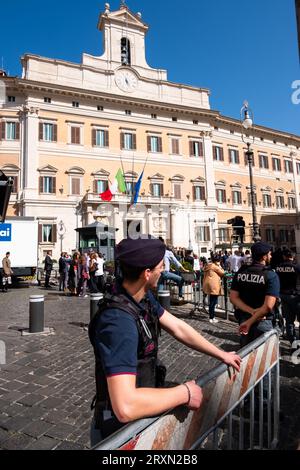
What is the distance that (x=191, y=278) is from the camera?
30.1ft

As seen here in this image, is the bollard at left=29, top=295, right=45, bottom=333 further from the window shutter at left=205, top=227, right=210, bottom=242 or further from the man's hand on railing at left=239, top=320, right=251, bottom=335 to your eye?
the window shutter at left=205, top=227, right=210, bottom=242

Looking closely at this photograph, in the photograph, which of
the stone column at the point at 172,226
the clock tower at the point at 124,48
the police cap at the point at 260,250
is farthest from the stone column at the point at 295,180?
the police cap at the point at 260,250

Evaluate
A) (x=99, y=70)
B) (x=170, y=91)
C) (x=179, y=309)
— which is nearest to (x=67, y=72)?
(x=99, y=70)

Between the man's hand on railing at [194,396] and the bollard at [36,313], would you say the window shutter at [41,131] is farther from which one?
the man's hand on railing at [194,396]

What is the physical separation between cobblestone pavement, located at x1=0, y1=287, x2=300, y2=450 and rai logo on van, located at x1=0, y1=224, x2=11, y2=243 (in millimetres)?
9239

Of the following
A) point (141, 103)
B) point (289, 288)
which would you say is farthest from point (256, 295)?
point (141, 103)

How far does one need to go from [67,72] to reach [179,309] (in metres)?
28.4

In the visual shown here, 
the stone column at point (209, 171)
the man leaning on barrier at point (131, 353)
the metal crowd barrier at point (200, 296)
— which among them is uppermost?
the stone column at point (209, 171)

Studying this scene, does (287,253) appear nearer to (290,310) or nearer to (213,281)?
(290,310)

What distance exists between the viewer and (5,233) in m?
15.7

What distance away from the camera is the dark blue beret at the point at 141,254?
1.50 meters

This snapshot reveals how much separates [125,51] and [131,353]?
37342 mm

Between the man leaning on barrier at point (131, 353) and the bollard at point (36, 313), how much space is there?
17.0 feet

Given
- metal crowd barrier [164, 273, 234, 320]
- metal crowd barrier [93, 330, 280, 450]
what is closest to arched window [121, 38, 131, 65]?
metal crowd barrier [164, 273, 234, 320]
